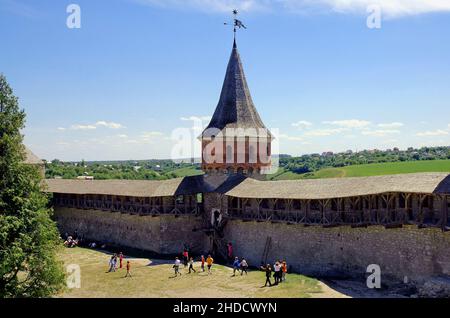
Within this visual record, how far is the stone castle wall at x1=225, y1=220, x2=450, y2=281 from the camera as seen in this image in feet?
58.3

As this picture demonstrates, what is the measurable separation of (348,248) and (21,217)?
14.1m

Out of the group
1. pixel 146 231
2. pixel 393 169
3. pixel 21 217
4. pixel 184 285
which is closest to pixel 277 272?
pixel 184 285

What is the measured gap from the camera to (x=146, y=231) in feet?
93.6

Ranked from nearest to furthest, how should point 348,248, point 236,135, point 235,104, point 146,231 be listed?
point 348,248 → point 146,231 → point 236,135 → point 235,104

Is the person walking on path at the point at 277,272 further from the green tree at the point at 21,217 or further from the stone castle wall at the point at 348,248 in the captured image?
the green tree at the point at 21,217

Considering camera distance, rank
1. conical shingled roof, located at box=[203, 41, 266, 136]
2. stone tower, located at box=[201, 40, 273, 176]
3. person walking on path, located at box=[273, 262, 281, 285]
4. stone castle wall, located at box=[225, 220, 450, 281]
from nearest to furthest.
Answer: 1. stone castle wall, located at box=[225, 220, 450, 281]
2. person walking on path, located at box=[273, 262, 281, 285]
3. stone tower, located at box=[201, 40, 273, 176]
4. conical shingled roof, located at box=[203, 41, 266, 136]

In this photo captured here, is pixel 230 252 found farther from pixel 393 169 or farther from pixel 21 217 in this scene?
pixel 393 169

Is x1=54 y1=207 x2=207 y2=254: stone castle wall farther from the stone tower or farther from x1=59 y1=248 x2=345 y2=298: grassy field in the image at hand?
the stone tower

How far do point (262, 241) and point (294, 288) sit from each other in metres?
5.89

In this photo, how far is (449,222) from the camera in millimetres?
17156

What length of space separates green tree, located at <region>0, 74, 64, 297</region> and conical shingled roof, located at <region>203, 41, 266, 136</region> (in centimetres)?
1441

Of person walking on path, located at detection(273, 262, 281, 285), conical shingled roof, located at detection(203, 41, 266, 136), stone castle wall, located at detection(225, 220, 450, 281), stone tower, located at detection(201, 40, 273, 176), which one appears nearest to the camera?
stone castle wall, located at detection(225, 220, 450, 281)

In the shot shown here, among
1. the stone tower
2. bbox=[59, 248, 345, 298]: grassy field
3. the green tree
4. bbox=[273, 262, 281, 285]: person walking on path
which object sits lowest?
bbox=[59, 248, 345, 298]: grassy field

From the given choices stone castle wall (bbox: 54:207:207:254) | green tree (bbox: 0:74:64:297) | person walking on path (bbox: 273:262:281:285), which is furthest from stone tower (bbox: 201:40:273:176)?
green tree (bbox: 0:74:64:297)
